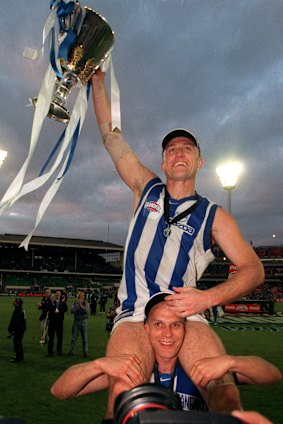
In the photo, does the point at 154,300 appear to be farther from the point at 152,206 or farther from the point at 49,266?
the point at 49,266

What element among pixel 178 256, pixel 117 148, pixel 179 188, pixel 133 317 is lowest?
pixel 133 317

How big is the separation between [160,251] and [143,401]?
1.45 meters

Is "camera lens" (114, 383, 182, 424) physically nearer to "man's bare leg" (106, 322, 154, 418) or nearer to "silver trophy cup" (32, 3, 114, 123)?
"man's bare leg" (106, 322, 154, 418)

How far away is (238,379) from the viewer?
236 cm

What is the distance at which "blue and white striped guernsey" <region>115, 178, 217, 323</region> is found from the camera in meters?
2.68

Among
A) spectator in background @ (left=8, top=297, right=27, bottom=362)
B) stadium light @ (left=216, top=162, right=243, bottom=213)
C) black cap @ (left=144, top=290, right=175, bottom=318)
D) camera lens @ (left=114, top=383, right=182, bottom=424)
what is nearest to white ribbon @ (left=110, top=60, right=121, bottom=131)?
black cap @ (left=144, top=290, right=175, bottom=318)

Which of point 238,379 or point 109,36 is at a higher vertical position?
point 109,36

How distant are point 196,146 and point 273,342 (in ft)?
44.0

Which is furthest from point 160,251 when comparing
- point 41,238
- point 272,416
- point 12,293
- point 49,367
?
point 41,238

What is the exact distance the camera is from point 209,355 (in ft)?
7.79

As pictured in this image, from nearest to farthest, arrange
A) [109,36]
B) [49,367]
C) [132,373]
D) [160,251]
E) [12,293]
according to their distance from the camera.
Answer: [132,373] < [160,251] < [109,36] < [49,367] < [12,293]

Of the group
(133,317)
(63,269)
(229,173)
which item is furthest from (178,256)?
(63,269)

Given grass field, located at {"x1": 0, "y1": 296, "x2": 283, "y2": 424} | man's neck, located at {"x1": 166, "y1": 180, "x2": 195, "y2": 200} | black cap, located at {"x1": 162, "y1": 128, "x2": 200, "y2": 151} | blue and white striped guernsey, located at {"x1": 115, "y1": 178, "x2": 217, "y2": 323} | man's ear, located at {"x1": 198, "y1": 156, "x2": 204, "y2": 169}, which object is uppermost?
black cap, located at {"x1": 162, "y1": 128, "x2": 200, "y2": 151}

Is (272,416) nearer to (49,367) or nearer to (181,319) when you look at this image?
(181,319)
